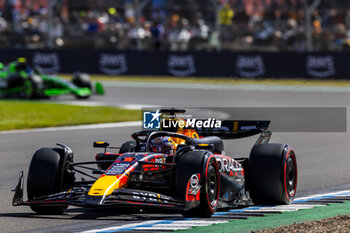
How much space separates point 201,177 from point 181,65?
2858cm

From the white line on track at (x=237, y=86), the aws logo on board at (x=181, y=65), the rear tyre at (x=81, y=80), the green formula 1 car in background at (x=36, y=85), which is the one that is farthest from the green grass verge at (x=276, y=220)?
the aws logo on board at (x=181, y=65)

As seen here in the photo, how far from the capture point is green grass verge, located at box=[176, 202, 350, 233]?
7027mm

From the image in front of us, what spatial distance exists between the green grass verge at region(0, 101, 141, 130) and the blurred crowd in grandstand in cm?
1473

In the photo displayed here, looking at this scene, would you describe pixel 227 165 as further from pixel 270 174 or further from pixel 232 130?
pixel 232 130

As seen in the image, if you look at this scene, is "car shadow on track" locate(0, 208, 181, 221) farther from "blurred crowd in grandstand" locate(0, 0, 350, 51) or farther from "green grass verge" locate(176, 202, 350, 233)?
"blurred crowd in grandstand" locate(0, 0, 350, 51)

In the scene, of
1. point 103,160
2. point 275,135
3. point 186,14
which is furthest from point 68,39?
point 103,160

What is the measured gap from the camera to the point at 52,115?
21.0 metres

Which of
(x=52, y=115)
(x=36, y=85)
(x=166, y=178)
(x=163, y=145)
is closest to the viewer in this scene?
(x=166, y=178)

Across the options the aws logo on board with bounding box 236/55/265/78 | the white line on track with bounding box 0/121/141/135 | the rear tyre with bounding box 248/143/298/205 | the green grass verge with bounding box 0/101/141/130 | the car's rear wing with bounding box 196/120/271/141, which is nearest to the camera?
the rear tyre with bounding box 248/143/298/205

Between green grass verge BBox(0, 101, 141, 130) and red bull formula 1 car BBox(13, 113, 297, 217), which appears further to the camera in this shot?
green grass verge BBox(0, 101, 141, 130)

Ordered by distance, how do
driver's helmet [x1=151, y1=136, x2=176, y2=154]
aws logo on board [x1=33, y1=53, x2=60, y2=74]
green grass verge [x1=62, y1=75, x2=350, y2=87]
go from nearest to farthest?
driver's helmet [x1=151, y1=136, x2=176, y2=154] → green grass verge [x1=62, y1=75, x2=350, y2=87] → aws logo on board [x1=33, y1=53, x2=60, y2=74]

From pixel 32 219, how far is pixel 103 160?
3.16 feet

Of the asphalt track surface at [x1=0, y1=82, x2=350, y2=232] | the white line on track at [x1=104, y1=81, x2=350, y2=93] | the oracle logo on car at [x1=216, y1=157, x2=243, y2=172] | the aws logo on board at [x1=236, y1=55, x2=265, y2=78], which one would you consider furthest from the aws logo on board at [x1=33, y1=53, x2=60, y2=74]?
the oracle logo on car at [x1=216, y1=157, x2=243, y2=172]

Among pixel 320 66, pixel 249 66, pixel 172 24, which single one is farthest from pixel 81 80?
pixel 172 24
